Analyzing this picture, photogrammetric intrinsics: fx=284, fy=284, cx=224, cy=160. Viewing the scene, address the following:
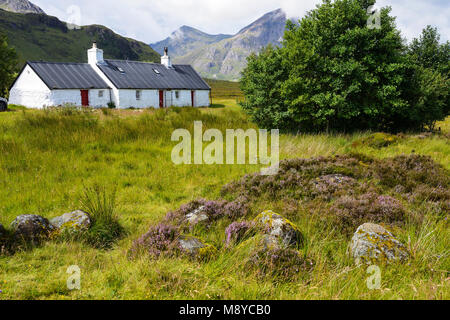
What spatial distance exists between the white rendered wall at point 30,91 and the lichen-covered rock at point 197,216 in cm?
3098

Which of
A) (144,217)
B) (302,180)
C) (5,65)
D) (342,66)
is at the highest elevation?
(5,65)

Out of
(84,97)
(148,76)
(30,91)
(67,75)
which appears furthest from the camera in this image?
(148,76)

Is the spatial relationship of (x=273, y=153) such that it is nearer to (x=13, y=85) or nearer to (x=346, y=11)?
(x=346, y=11)

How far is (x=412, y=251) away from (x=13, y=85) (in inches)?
1636

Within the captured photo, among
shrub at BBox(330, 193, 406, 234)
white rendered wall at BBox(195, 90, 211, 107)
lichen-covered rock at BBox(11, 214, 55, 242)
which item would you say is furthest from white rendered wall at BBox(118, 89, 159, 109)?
shrub at BBox(330, 193, 406, 234)

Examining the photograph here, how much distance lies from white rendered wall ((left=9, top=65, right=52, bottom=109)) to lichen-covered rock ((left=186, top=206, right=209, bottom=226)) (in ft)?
102

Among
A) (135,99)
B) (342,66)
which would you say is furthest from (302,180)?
(135,99)

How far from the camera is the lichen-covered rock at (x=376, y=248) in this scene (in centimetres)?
371

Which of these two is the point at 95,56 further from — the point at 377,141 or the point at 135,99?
the point at 377,141

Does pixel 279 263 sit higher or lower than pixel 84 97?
lower

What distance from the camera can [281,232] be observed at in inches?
170

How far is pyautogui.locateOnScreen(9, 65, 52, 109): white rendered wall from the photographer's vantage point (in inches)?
1193

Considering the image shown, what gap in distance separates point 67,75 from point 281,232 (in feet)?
117

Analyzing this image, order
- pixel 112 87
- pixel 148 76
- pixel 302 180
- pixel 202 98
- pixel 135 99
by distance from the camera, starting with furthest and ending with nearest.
A: pixel 202 98 → pixel 148 76 → pixel 135 99 → pixel 112 87 → pixel 302 180
